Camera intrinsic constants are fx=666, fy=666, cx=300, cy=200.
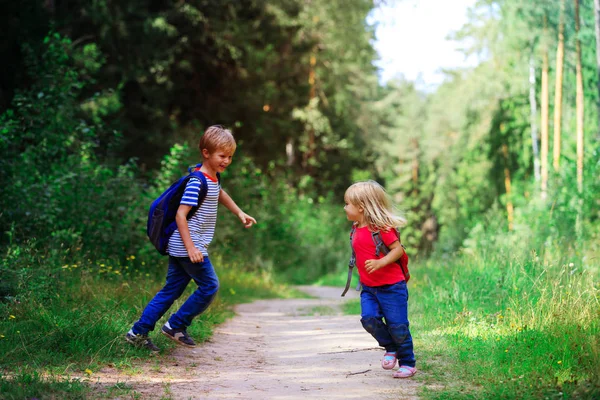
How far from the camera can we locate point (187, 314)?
6.07 meters

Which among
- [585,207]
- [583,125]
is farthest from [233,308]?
[583,125]

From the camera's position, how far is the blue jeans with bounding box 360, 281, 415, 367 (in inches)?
212

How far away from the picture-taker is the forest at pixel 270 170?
573cm

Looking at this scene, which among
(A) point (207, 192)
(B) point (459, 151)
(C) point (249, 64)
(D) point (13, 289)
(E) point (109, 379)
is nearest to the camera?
(E) point (109, 379)

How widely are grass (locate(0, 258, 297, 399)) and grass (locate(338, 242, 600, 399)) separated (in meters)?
2.32

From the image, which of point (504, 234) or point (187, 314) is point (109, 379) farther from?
point (504, 234)

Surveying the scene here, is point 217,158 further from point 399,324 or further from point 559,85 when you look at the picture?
point 559,85

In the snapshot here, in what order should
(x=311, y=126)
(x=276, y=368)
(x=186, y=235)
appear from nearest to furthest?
(x=186, y=235), (x=276, y=368), (x=311, y=126)

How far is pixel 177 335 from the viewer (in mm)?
6137

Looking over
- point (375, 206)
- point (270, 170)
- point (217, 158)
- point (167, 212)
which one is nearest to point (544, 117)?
point (270, 170)

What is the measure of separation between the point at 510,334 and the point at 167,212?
3.27 m

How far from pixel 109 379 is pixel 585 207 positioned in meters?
13.2

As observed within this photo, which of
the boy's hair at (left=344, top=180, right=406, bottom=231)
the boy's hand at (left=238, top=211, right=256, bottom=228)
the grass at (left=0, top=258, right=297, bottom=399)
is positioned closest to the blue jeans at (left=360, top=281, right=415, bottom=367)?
the boy's hair at (left=344, top=180, right=406, bottom=231)

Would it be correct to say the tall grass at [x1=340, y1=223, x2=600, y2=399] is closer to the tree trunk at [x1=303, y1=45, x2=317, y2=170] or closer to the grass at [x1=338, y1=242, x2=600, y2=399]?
the grass at [x1=338, y1=242, x2=600, y2=399]
